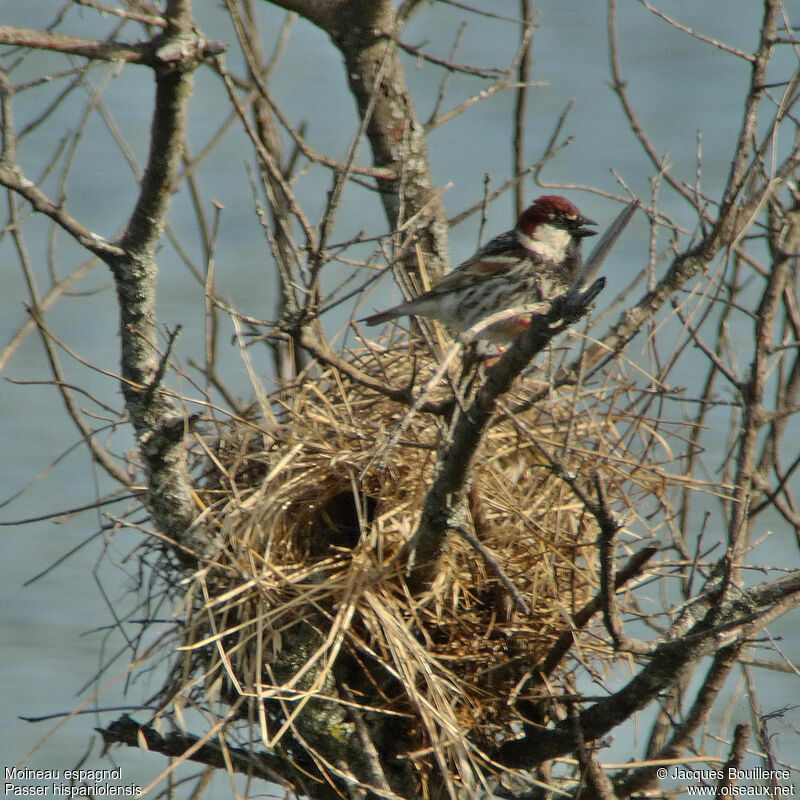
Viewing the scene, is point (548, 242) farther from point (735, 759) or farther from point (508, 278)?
point (735, 759)

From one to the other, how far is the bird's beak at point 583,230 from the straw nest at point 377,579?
0.93 meters

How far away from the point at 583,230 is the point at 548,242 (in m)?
0.14

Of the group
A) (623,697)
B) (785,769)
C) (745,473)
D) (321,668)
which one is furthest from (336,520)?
(785,769)

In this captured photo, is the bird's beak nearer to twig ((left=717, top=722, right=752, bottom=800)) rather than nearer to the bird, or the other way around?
the bird

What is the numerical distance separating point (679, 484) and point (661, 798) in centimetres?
77

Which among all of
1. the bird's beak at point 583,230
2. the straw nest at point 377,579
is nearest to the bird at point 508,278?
the bird's beak at point 583,230

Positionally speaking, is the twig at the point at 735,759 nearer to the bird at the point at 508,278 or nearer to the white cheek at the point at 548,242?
the bird at the point at 508,278

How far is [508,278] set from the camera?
3258 millimetres

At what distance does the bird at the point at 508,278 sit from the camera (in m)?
3.15

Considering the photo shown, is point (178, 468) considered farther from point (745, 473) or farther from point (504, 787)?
point (745, 473)

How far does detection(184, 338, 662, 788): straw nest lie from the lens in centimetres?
230

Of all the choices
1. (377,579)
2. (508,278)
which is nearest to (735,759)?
(377,579)

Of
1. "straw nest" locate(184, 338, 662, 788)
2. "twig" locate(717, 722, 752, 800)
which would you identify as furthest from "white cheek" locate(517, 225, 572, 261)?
"twig" locate(717, 722, 752, 800)

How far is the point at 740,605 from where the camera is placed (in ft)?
7.07
